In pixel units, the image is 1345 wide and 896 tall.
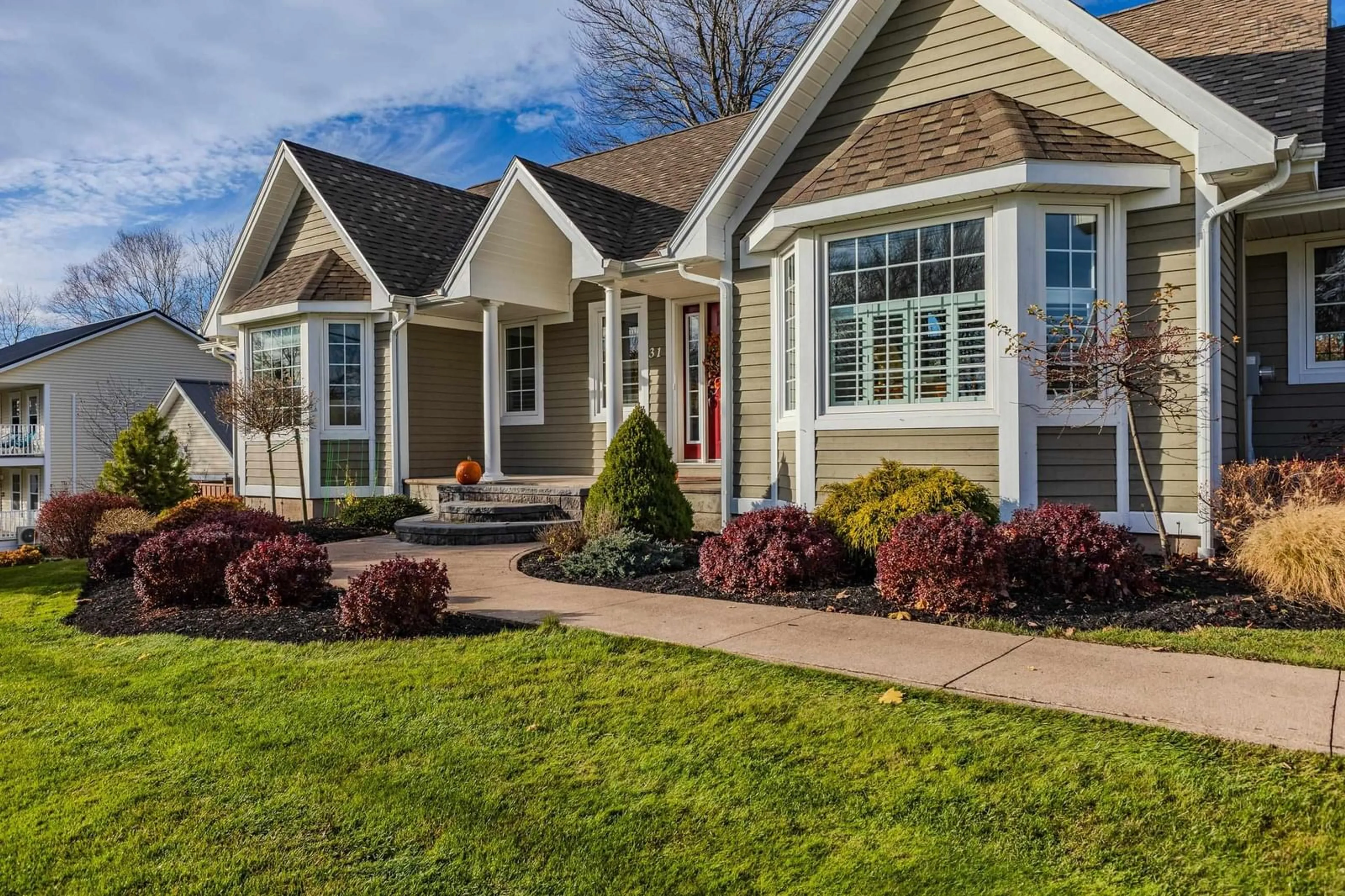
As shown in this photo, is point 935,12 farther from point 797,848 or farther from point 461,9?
point 797,848

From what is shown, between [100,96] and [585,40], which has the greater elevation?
[585,40]

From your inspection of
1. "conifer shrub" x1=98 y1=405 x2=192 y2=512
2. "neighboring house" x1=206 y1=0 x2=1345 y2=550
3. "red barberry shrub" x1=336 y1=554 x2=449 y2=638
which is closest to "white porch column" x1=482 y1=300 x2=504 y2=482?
"neighboring house" x1=206 y1=0 x2=1345 y2=550

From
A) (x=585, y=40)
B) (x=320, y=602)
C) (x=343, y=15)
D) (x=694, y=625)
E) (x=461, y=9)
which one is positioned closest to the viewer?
(x=694, y=625)

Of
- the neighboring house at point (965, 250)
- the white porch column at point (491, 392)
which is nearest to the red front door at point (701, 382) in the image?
the neighboring house at point (965, 250)

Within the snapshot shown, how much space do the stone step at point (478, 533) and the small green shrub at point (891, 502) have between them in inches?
157

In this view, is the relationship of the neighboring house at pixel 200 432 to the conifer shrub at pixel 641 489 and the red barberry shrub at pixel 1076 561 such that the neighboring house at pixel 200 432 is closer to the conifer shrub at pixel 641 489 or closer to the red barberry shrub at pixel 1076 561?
the conifer shrub at pixel 641 489

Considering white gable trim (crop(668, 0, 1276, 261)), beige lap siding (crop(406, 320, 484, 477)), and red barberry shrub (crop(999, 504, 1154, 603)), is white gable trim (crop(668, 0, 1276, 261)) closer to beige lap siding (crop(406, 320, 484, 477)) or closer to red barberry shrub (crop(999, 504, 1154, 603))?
red barberry shrub (crop(999, 504, 1154, 603))

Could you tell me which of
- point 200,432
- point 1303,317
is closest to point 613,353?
point 1303,317

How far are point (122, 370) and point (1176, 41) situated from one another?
32518 millimetres

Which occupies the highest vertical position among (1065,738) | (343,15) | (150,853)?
(343,15)

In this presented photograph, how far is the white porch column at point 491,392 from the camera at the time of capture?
1281 cm

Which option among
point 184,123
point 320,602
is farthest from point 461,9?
point 320,602

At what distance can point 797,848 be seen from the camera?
296cm

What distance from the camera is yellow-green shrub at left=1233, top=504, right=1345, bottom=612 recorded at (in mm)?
5750
